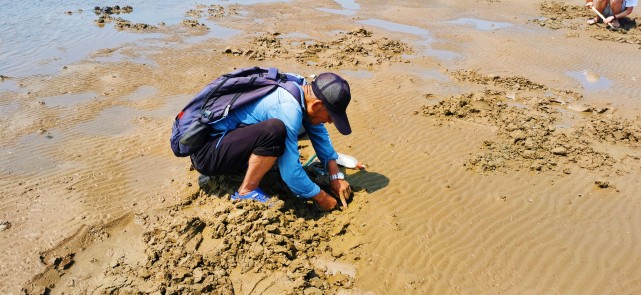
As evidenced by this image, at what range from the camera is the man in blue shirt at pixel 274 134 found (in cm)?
324

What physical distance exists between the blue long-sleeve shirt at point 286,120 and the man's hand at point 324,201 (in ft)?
0.28

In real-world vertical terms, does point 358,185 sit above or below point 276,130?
below

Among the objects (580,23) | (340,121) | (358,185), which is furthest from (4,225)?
(580,23)

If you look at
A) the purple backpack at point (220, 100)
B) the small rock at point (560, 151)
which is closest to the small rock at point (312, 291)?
the purple backpack at point (220, 100)

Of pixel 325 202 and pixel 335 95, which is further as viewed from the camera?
pixel 325 202

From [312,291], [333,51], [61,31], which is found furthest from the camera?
[61,31]

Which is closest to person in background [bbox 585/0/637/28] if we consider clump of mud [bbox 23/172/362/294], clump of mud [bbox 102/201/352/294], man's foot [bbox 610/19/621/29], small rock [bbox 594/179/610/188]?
man's foot [bbox 610/19/621/29]

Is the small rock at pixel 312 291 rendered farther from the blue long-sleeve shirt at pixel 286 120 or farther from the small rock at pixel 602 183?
the small rock at pixel 602 183

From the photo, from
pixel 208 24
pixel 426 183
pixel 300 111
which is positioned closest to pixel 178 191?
pixel 300 111

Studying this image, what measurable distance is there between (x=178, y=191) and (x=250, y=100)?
1552mm

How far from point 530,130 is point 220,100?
427cm

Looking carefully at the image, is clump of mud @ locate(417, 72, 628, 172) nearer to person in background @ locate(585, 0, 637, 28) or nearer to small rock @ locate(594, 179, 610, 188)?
small rock @ locate(594, 179, 610, 188)

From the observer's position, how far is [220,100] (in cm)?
343

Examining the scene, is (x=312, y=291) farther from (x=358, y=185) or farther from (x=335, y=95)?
(x=358, y=185)
